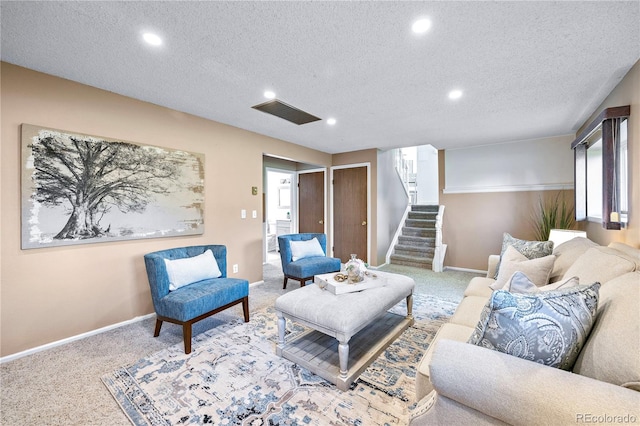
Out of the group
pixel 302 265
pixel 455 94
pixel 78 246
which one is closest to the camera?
pixel 78 246

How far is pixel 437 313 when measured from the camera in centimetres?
297

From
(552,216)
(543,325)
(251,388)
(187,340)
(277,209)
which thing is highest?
(277,209)

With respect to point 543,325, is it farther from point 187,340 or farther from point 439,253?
point 439,253

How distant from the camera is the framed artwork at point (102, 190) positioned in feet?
7.16

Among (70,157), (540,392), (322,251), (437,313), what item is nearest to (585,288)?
(540,392)

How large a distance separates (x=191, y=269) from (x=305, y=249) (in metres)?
1.71

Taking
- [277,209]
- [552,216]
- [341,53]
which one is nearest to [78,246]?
[341,53]

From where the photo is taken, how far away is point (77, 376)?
6.21 feet

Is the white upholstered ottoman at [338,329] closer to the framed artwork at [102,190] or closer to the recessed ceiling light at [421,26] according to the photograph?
the framed artwork at [102,190]

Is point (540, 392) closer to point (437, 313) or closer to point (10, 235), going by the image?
point (437, 313)

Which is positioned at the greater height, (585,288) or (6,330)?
(585,288)

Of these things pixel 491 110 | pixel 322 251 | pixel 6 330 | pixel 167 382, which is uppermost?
pixel 491 110

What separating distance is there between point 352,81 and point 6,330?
137 inches

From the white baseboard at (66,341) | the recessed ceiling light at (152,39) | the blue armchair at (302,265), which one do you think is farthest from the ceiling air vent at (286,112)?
the white baseboard at (66,341)
